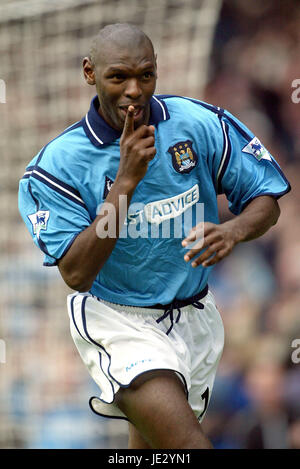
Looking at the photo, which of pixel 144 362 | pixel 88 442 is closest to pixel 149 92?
pixel 144 362

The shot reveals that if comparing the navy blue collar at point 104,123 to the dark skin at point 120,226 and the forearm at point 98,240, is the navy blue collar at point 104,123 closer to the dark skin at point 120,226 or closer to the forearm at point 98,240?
the dark skin at point 120,226

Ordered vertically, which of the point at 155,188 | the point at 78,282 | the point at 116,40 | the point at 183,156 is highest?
the point at 116,40

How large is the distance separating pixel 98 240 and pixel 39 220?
31 cm

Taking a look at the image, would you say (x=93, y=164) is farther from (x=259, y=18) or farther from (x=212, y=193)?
(x=259, y=18)

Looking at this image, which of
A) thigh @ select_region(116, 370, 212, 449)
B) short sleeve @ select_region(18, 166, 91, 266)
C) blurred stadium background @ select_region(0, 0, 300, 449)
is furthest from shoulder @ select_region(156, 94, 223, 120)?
blurred stadium background @ select_region(0, 0, 300, 449)

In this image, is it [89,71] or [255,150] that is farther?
[255,150]

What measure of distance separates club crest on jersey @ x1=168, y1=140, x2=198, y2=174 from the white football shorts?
0.59 metres

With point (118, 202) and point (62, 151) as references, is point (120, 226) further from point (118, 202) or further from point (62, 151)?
point (62, 151)

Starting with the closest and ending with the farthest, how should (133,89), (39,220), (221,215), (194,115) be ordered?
(133,89) < (39,220) < (194,115) < (221,215)

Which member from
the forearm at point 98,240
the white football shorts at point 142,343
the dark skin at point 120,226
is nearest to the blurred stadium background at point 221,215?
the white football shorts at point 142,343

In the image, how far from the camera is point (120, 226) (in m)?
3.13

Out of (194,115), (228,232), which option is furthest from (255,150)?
(228,232)

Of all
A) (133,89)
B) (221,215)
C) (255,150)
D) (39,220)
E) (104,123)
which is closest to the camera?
(133,89)

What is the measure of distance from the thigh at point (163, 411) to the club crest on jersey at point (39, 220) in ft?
2.24
